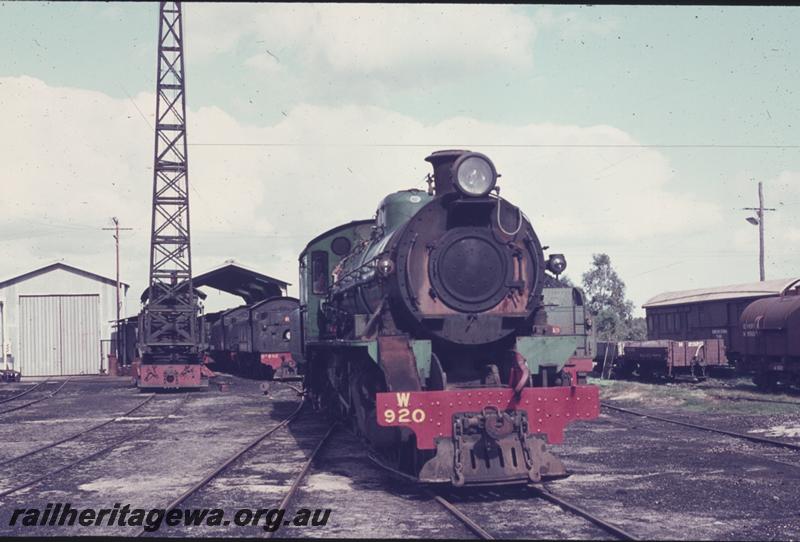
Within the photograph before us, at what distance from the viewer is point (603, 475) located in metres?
9.62

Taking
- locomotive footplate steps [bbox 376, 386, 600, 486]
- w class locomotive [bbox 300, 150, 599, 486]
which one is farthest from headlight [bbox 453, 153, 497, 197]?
locomotive footplate steps [bbox 376, 386, 600, 486]

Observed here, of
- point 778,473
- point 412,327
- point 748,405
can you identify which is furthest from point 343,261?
point 748,405

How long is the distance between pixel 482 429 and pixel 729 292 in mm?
22377

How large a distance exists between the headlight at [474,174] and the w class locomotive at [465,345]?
1 centimetres

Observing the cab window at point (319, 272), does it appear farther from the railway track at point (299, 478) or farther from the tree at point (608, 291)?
the tree at point (608, 291)

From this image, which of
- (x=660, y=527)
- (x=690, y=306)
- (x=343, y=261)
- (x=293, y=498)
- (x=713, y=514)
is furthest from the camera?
(x=690, y=306)

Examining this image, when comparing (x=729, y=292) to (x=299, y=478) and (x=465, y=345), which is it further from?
(x=299, y=478)

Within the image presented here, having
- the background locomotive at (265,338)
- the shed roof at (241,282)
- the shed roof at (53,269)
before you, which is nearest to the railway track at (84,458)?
the background locomotive at (265,338)

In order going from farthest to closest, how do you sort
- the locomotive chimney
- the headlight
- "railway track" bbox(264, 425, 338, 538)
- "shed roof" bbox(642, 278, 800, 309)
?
"shed roof" bbox(642, 278, 800, 309)
the locomotive chimney
the headlight
"railway track" bbox(264, 425, 338, 538)

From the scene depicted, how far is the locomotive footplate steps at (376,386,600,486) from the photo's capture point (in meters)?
8.34

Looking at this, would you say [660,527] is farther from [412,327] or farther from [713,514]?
[412,327]

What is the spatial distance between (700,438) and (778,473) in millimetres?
3302

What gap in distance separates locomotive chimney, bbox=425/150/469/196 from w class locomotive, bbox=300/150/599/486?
1 centimetres

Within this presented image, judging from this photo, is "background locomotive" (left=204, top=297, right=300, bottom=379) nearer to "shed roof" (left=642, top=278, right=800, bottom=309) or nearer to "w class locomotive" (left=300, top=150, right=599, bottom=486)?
"shed roof" (left=642, top=278, right=800, bottom=309)
